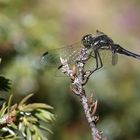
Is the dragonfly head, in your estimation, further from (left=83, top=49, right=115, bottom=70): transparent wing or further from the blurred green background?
the blurred green background

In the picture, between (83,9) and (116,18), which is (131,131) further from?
(83,9)

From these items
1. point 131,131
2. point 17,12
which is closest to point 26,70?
point 17,12

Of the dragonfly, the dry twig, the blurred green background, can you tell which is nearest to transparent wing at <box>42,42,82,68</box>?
the dragonfly

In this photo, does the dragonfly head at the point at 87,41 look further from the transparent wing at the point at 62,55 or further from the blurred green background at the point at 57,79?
the blurred green background at the point at 57,79

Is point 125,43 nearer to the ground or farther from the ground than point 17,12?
→ farther from the ground

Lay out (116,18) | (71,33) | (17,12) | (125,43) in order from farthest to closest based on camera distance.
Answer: (116,18) < (71,33) < (125,43) < (17,12)

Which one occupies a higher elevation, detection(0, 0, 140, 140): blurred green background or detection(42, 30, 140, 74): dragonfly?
detection(0, 0, 140, 140): blurred green background

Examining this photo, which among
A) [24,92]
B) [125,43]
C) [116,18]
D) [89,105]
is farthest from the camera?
[116,18]
